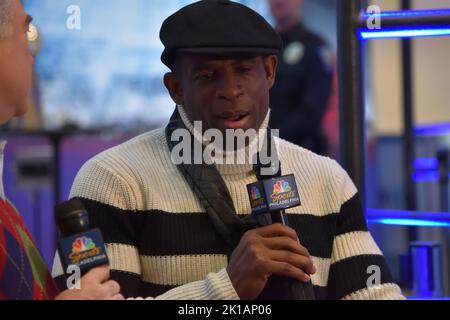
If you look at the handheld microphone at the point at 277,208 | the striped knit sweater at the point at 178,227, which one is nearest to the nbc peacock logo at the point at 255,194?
the handheld microphone at the point at 277,208

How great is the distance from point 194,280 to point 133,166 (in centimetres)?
28

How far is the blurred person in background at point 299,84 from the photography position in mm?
4789

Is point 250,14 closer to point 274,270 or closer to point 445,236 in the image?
point 274,270

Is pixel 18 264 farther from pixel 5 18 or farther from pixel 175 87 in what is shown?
pixel 175 87

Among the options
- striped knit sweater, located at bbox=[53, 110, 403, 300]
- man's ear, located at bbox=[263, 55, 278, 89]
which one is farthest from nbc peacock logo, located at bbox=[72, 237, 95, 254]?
man's ear, located at bbox=[263, 55, 278, 89]

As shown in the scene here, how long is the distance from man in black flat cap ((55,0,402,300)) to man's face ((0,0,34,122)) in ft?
1.34

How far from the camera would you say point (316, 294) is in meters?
1.86

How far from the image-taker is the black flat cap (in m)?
1.82

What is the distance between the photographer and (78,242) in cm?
139

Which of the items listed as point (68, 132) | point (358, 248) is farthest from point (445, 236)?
point (358, 248)

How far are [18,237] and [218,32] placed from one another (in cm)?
64

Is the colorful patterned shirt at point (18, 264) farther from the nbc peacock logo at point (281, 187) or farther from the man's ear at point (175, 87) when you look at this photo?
the man's ear at point (175, 87)

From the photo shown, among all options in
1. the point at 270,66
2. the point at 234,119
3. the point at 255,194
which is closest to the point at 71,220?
the point at 255,194

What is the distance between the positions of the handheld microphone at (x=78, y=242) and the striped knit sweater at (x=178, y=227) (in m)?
0.33
